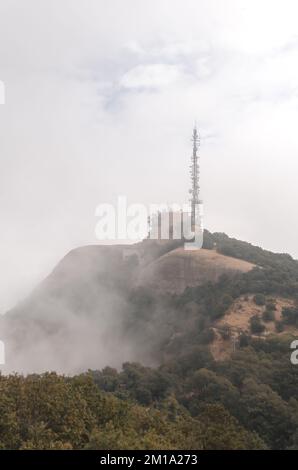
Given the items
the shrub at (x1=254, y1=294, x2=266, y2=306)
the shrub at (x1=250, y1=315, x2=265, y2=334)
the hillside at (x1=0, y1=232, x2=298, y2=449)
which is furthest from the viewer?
the shrub at (x1=254, y1=294, x2=266, y2=306)

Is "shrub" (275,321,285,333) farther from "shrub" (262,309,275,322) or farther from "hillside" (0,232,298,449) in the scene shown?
"shrub" (262,309,275,322)

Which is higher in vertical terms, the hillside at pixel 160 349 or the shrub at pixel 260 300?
the shrub at pixel 260 300

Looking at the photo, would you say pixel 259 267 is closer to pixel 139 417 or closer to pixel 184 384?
pixel 184 384

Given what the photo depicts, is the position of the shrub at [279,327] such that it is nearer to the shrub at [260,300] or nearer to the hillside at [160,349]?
the hillside at [160,349]

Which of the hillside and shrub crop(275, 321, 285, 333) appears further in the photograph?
shrub crop(275, 321, 285, 333)

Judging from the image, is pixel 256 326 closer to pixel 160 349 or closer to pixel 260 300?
pixel 260 300

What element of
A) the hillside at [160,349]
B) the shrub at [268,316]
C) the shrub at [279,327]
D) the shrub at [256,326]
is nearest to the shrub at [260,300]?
the hillside at [160,349]

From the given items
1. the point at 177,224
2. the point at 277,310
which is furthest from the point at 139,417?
the point at 177,224

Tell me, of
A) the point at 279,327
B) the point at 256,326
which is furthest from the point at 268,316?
the point at 256,326

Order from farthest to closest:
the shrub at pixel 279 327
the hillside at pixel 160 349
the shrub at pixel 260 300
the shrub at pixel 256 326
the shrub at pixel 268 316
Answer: the shrub at pixel 260 300
the shrub at pixel 268 316
the shrub at pixel 256 326
the shrub at pixel 279 327
the hillside at pixel 160 349

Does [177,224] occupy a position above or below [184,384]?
above

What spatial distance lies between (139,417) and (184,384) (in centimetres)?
1772

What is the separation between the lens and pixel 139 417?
81.1 ft

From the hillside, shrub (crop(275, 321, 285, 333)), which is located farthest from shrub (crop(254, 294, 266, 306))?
shrub (crop(275, 321, 285, 333))
